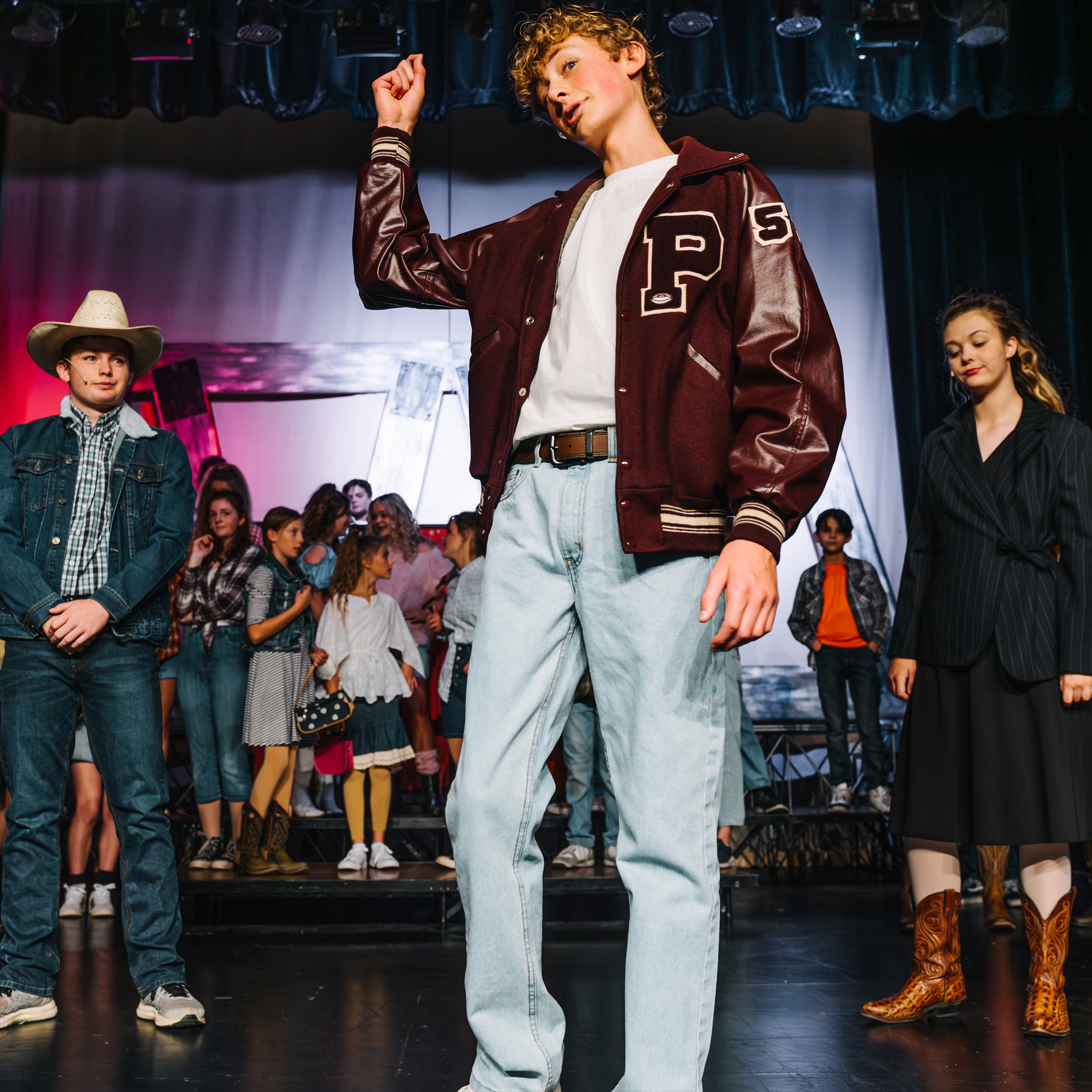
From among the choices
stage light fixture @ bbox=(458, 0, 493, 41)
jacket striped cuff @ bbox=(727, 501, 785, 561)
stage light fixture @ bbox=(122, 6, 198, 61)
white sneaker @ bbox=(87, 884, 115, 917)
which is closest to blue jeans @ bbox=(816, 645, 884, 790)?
white sneaker @ bbox=(87, 884, 115, 917)

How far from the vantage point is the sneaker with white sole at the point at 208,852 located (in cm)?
476

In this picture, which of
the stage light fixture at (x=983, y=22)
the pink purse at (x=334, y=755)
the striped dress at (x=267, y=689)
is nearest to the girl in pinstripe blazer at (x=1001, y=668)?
the pink purse at (x=334, y=755)

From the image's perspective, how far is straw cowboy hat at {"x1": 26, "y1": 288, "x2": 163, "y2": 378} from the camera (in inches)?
118

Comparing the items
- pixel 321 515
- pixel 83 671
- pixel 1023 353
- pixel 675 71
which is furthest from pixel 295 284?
pixel 1023 353

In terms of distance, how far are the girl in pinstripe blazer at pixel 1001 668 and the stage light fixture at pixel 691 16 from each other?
354 cm

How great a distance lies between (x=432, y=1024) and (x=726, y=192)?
2017 millimetres

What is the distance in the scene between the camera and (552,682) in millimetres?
1628

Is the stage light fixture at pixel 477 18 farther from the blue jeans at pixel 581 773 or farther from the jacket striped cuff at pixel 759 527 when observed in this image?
the jacket striped cuff at pixel 759 527

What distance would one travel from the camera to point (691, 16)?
583cm

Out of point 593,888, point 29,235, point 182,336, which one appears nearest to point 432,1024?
point 593,888

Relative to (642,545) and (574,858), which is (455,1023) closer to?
(642,545)

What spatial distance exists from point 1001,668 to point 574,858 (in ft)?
7.75

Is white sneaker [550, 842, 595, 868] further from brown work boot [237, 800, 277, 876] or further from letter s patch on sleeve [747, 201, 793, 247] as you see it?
letter s patch on sleeve [747, 201, 793, 247]

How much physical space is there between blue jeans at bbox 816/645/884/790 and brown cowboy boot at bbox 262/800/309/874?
2915 mm
